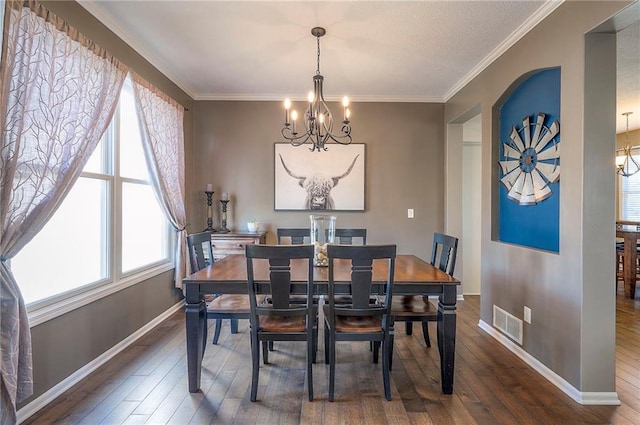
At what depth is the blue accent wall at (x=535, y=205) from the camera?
238 cm

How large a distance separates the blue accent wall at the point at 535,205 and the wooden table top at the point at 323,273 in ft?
2.99

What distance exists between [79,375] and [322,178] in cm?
316

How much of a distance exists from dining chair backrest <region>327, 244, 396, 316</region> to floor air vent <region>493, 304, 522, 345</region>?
1452 millimetres

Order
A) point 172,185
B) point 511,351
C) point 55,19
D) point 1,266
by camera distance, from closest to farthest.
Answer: point 1,266 < point 55,19 < point 511,351 < point 172,185

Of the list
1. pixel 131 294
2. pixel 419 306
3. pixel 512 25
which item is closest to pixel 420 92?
pixel 512 25

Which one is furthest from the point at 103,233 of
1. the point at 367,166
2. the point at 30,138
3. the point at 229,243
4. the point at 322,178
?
the point at 367,166

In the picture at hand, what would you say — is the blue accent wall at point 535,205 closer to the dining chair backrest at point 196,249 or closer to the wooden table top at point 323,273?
the wooden table top at point 323,273

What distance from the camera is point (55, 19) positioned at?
193 cm

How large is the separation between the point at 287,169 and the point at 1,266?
3.08m

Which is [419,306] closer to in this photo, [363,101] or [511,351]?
[511,351]

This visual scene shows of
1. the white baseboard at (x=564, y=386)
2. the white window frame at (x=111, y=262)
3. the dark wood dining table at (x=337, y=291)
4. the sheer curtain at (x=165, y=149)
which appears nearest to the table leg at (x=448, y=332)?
the dark wood dining table at (x=337, y=291)

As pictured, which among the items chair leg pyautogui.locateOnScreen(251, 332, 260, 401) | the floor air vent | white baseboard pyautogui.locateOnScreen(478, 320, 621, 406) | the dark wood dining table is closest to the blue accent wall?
the floor air vent

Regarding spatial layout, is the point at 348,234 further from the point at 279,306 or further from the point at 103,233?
the point at 103,233

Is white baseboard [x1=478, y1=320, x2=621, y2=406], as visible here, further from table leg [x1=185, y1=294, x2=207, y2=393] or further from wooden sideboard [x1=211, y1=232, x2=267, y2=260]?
wooden sideboard [x1=211, y1=232, x2=267, y2=260]
